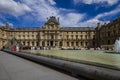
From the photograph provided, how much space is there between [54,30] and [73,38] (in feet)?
50.0

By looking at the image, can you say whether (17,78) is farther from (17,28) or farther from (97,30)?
(17,28)

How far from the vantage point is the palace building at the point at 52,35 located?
433 ft

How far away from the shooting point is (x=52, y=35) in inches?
5221

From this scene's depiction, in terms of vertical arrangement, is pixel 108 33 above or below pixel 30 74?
above

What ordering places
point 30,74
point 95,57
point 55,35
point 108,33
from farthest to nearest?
1. point 55,35
2. point 108,33
3. point 95,57
4. point 30,74

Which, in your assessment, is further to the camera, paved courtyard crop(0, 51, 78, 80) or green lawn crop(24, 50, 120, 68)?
green lawn crop(24, 50, 120, 68)

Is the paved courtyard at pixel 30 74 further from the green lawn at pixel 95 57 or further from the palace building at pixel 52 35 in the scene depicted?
the palace building at pixel 52 35

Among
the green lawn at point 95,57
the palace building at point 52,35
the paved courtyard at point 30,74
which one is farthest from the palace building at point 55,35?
the paved courtyard at point 30,74

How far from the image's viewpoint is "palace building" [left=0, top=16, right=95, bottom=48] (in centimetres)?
13212

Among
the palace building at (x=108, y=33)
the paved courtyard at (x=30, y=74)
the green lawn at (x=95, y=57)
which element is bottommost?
the paved courtyard at (x=30, y=74)

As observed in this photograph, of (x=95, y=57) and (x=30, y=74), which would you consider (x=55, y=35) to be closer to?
(x=95, y=57)

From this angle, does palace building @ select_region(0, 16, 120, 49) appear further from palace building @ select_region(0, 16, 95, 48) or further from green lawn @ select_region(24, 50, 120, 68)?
green lawn @ select_region(24, 50, 120, 68)

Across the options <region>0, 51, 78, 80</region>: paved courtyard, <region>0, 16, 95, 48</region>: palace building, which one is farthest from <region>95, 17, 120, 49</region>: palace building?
<region>0, 51, 78, 80</region>: paved courtyard

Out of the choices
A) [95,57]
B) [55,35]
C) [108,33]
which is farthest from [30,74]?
[55,35]
